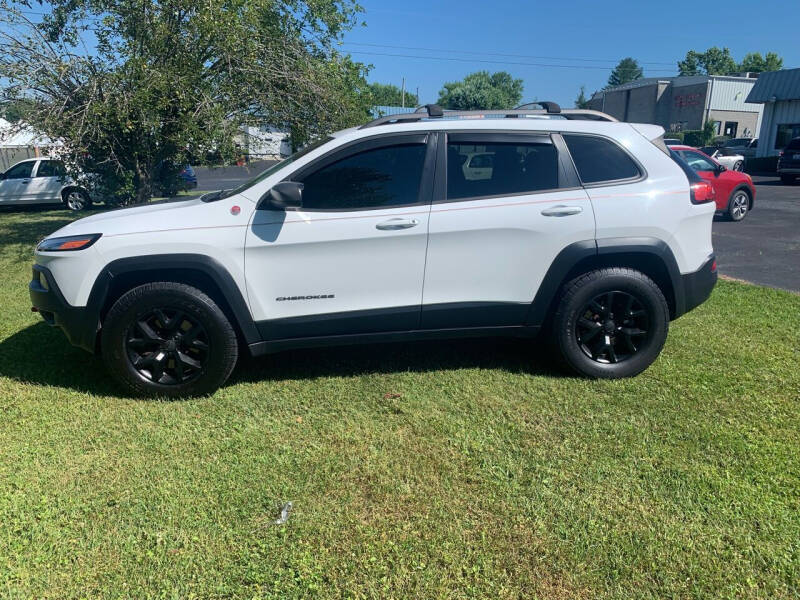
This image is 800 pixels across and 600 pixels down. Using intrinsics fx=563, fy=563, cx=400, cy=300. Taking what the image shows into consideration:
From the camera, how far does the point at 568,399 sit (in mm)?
3877

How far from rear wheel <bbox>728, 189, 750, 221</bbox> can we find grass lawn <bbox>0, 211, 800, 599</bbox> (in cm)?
890

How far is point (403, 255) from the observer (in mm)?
3826

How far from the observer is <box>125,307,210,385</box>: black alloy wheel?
3773 millimetres

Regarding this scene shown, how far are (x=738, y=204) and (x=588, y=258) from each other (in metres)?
10.4

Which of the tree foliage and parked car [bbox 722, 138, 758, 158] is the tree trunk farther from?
the tree foliage

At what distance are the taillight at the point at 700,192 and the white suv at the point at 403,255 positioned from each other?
10 millimetres

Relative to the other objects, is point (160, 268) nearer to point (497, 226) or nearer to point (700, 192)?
point (497, 226)

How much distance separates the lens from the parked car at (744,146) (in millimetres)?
34281

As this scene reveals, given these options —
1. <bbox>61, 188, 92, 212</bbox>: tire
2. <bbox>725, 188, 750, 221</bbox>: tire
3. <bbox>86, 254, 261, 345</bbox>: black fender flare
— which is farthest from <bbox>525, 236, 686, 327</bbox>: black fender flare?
<bbox>61, 188, 92, 212</bbox>: tire

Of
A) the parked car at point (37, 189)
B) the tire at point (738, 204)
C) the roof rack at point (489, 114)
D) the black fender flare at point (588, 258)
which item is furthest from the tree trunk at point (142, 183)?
the tire at point (738, 204)

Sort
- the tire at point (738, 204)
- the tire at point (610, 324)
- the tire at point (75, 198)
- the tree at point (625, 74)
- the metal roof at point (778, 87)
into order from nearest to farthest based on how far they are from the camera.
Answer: the tire at point (610, 324) → the tire at point (738, 204) → the tire at point (75, 198) → the metal roof at point (778, 87) → the tree at point (625, 74)

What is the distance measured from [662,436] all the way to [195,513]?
2669mm

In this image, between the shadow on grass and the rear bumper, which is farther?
the shadow on grass

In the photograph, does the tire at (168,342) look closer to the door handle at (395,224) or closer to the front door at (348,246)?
the front door at (348,246)
